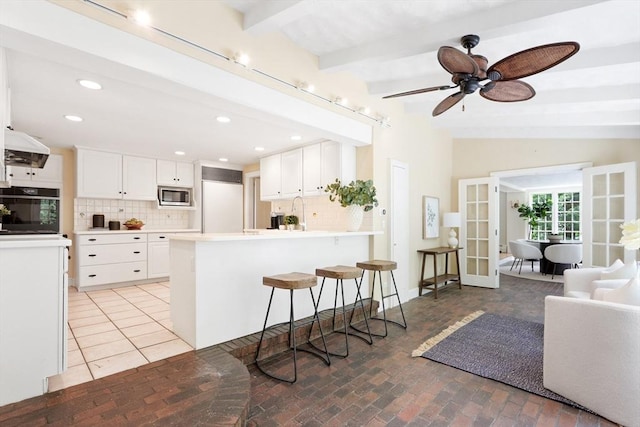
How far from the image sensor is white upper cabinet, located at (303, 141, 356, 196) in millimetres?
4207

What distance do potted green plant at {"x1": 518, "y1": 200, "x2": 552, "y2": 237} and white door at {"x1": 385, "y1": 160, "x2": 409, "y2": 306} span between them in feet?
27.1

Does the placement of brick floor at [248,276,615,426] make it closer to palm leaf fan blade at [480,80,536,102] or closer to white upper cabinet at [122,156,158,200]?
palm leaf fan blade at [480,80,536,102]

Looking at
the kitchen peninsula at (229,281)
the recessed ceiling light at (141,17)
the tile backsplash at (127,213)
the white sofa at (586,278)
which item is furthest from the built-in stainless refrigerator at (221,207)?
the white sofa at (586,278)

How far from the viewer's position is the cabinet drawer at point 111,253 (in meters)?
4.88

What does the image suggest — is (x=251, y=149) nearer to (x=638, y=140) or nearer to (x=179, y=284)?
(x=179, y=284)

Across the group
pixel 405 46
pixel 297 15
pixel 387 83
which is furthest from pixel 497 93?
pixel 297 15

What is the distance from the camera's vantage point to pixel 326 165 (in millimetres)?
4398

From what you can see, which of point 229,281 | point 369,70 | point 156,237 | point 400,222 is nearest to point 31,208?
point 156,237

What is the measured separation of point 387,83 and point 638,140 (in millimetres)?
4123

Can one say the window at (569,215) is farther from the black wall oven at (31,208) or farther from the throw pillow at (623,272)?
the black wall oven at (31,208)

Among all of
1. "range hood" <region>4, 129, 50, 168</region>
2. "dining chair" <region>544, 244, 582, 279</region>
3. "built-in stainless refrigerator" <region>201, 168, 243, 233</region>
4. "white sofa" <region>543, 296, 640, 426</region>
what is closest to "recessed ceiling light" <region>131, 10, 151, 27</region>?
"range hood" <region>4, 129, 50, 168</region>

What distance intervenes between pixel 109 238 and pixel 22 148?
9.57ft

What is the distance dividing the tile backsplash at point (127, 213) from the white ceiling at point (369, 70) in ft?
3.67

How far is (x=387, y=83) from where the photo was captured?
4031 millimetres
